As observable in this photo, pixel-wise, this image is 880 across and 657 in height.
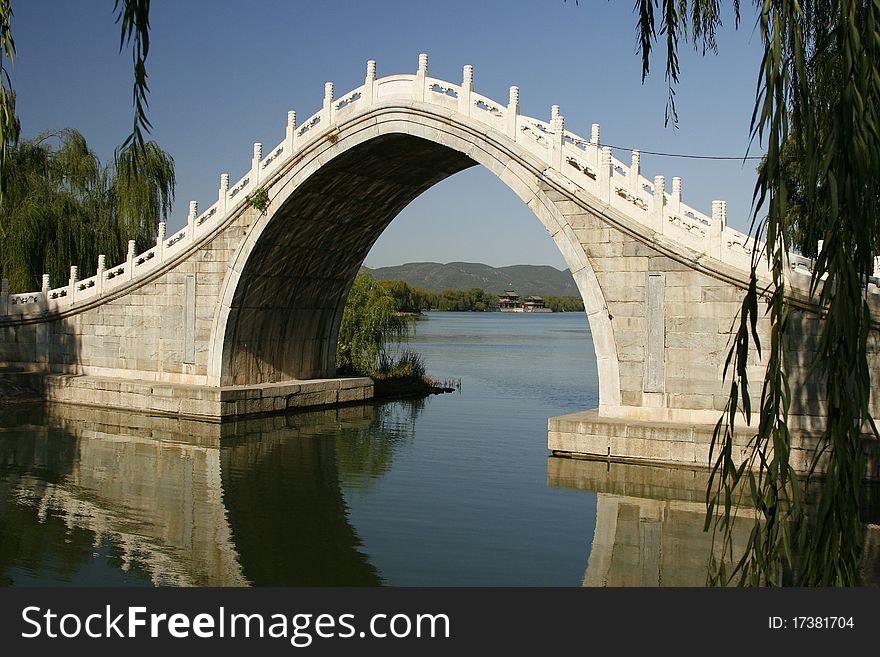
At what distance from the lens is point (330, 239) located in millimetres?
22750

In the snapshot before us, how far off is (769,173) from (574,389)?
2490 centimetres

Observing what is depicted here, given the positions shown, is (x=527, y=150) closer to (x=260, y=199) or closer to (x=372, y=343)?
(x=260, y=199)

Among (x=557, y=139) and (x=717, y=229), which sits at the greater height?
(x=557, y=139)

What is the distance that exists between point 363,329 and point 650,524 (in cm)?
1701

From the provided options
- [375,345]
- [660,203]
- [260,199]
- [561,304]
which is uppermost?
[561,304]

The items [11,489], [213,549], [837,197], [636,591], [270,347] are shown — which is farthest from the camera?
[270,347]

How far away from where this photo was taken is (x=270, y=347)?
22.5 metres

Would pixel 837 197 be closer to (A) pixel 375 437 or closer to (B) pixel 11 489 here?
(B) pixel 11 489

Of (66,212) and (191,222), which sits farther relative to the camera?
(66,212)

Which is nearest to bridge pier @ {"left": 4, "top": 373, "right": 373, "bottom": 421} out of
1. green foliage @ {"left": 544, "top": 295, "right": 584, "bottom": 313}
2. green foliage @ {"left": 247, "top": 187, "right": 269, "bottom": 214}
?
green foliage @ {"left": 247, "top": 187, "right": 269, "bottom": 214}

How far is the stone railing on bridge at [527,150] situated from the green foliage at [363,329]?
22.1 ft

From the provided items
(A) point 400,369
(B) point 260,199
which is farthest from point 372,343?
(B) point 260,199

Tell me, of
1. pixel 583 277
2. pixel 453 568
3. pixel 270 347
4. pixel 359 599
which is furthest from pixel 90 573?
pixel 270 347

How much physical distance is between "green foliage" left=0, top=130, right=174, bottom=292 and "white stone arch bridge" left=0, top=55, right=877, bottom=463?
281 centimetres
